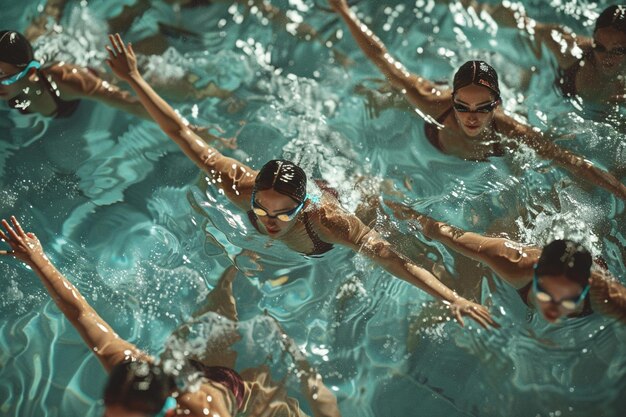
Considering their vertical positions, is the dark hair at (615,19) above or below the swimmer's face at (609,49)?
above

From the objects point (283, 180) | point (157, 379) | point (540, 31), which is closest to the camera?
point (157, 379)

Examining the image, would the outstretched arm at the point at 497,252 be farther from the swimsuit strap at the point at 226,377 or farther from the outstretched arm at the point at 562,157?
the swimsuit strap at the point at 226,377

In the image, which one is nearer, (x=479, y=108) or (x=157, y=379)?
(x=157, y=379)

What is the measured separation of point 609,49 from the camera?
5.41 meters

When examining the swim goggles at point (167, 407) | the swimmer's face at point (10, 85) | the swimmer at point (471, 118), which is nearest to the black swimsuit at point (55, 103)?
the swimmer's face at point (10, 85)

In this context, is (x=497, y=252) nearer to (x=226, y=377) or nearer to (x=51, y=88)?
(x=226, y=377)

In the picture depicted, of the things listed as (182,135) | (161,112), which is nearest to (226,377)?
(182,135)

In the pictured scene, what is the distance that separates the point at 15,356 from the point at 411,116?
3.52 metres

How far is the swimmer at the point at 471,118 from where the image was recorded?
15.3 ft

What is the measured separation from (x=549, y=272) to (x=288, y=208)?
59.6 inches

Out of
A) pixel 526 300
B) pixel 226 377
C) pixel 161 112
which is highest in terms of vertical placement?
pixel 161 112

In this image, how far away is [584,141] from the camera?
5410 mm

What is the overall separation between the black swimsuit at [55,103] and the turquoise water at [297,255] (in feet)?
0.31

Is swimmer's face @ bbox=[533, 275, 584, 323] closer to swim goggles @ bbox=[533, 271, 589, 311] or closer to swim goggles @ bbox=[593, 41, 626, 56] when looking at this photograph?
swim goggles @ bbox=[533, 271, 589, 311]
